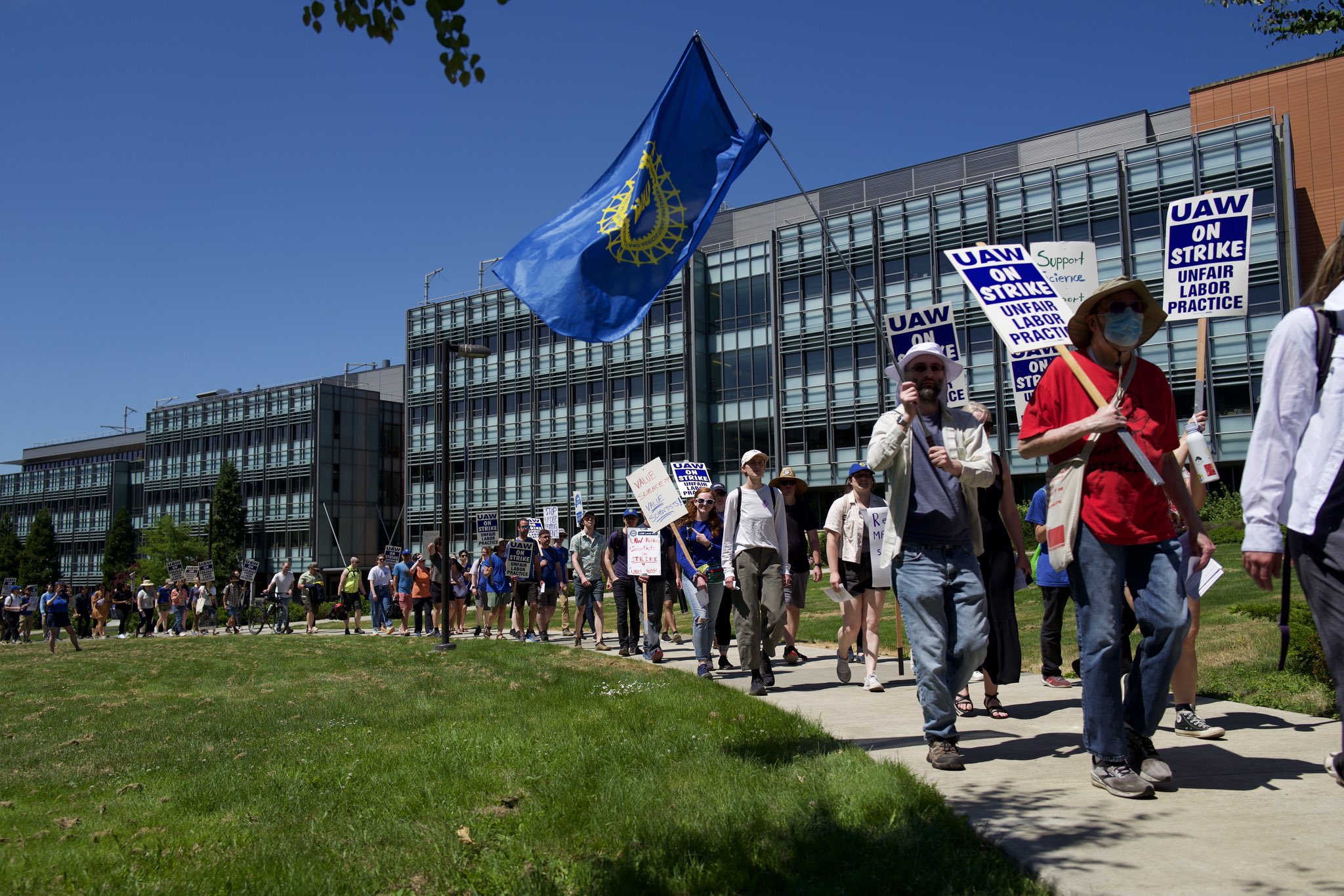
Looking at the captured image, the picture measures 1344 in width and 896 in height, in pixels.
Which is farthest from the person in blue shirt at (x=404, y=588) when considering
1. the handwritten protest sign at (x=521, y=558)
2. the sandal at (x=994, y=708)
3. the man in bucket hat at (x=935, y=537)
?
the man in bucket hat at (x=935, y=537)

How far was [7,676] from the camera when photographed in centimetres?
1552

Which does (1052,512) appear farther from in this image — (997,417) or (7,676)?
(997,417)

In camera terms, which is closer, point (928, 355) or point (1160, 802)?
point (1160, 802)

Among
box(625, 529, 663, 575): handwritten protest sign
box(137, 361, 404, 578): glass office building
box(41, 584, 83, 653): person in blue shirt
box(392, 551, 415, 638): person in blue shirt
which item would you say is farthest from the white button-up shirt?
box(137, 361, 404, 578): glass office building

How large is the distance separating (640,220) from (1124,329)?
4.47 meters

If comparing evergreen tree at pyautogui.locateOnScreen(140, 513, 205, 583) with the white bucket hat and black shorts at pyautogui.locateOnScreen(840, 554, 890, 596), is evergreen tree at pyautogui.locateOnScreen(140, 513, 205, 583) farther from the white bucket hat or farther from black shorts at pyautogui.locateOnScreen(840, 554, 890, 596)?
the white bucket hat

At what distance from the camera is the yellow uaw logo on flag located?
8.45 m

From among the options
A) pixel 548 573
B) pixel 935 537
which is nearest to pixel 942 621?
pixel 935 537

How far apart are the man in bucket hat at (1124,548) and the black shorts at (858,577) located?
446cm

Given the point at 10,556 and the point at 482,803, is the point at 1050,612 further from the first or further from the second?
the point at 10,556

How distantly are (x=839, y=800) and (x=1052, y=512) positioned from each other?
5.53 ft

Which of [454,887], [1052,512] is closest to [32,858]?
[454,887]

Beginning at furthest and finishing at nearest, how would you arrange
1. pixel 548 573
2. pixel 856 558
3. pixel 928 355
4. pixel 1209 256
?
pixel 548 573, pixel 856 558, pixel 1209 256, pixel 928 355

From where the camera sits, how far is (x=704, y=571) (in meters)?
11.3
